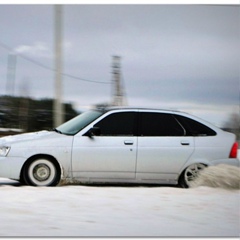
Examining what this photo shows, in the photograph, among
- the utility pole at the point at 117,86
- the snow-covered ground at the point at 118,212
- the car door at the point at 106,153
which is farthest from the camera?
the utility pole at the point at 117,86

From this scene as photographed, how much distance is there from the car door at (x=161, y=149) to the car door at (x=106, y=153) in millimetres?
157

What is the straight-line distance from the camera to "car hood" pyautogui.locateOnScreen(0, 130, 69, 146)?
7299 mm

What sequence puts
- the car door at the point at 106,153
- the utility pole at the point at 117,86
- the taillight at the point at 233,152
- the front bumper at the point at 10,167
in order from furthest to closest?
1. the utility pole at the point at 117,86
2. the taillight at the point at 233,152
3. the car door at the point at 106,153
4. the front bumper at the point at 10,167

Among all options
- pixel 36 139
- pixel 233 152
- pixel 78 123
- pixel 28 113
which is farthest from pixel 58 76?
pixel 233 152

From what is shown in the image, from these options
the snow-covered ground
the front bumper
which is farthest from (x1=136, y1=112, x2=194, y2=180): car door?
the front bumper

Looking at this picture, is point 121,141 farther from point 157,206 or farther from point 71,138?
point 157,206

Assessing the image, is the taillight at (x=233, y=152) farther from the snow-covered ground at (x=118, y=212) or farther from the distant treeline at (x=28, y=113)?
the distant treeline at (x=28, y=113)

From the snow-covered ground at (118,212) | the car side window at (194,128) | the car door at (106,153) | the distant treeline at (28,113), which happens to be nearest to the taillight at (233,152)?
the car side window at (194,128)

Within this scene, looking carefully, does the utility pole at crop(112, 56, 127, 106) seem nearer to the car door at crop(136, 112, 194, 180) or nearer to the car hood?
the car door at crop(136, 112, 194, 180)

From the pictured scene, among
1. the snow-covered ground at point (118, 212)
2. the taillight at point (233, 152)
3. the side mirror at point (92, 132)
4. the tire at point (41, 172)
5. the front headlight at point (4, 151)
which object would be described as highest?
the side mirror at point (92, 132)

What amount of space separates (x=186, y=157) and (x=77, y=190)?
6.57ft

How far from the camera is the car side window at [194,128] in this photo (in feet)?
25.4

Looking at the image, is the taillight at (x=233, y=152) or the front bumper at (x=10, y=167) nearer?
the front bumper at (x=10, y=167)

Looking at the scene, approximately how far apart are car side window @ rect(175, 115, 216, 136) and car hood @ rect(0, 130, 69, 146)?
2.04 metres
